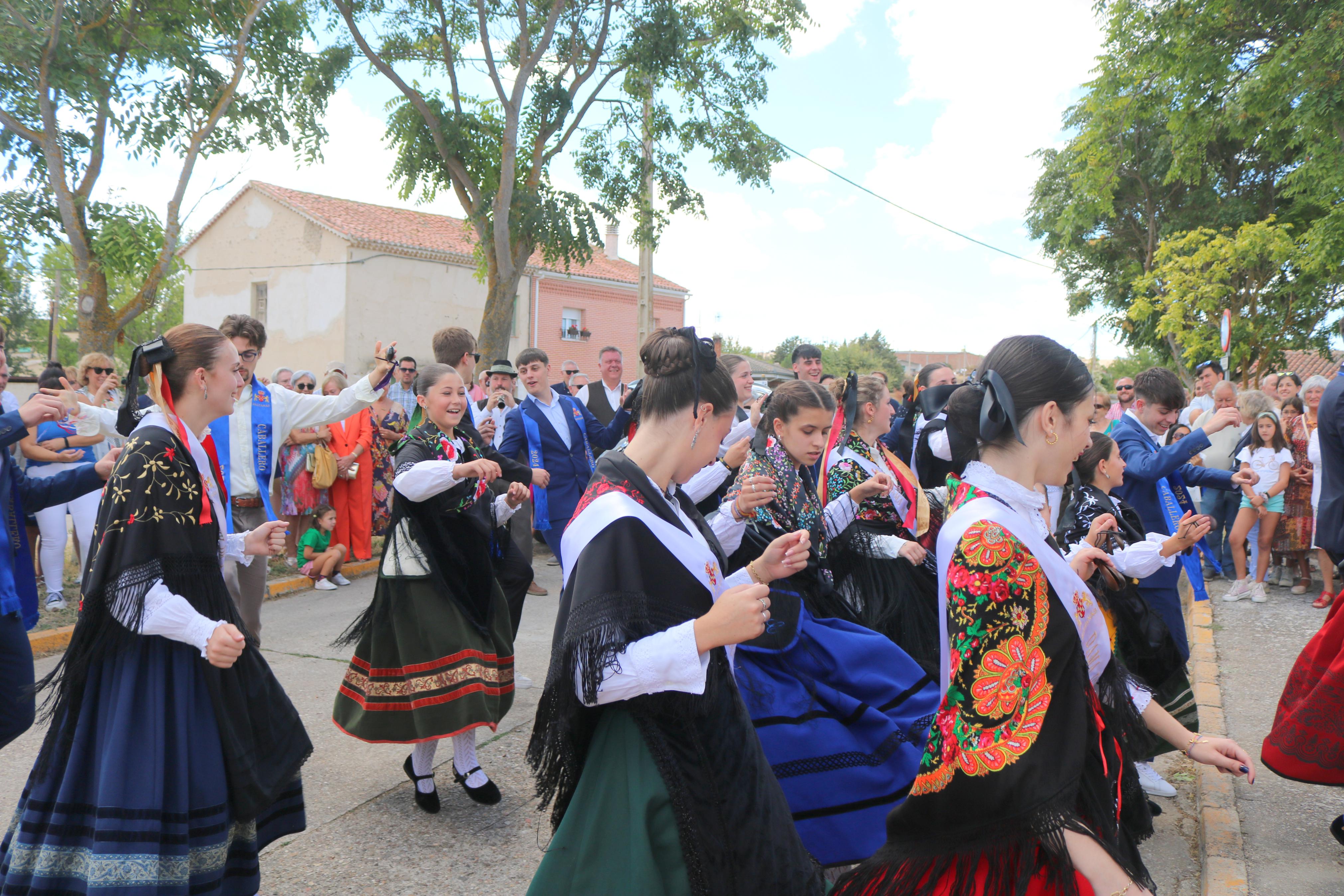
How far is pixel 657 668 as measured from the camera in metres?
1.92

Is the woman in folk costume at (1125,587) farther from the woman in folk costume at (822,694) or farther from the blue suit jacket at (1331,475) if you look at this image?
the blue suit jacket at (1331,475)

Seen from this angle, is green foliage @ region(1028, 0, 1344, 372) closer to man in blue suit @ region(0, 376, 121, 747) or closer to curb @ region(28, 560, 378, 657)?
curb @ region(28, 560, 378, 657)

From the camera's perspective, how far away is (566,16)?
1315 centimetres

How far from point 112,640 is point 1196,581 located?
5038mm

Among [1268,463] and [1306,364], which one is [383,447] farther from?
[1306,364]

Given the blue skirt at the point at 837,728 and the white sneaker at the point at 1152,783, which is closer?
the blue skirt at the point at 837,728

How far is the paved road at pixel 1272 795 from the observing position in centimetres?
339

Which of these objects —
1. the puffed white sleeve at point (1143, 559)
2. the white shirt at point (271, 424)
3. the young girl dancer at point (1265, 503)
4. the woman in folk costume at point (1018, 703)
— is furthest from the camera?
the young girl dancer at point (1265, 503)

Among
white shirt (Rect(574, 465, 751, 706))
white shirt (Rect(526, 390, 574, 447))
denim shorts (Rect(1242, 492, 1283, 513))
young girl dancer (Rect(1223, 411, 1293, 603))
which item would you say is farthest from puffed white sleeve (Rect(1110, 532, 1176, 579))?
denim shorts (Rect(1242, 492, 1283, 513))

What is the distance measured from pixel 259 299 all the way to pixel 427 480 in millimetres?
27655

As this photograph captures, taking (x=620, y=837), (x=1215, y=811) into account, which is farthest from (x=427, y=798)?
(x=1215, y=811)

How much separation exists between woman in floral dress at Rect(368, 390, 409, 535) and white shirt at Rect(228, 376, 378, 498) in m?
3.70

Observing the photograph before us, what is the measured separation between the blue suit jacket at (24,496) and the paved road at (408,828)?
3.71ft

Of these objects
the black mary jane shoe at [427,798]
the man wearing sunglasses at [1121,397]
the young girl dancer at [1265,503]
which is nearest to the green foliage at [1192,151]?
the man wearing sunglasses at [1121,397]
